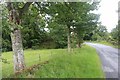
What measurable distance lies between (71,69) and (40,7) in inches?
180

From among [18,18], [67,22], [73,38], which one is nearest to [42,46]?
[73,38]

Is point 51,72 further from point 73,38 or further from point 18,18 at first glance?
point 73,38

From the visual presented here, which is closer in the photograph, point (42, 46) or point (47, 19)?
point (47, 19)

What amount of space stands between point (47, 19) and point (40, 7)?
148cm

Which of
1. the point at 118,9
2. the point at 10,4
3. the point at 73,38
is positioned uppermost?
the point at 118,9

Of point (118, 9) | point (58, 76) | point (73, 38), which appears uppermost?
point (118, 9)

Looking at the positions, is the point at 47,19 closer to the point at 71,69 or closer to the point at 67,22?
the point at 71,69

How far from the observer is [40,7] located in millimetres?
15133

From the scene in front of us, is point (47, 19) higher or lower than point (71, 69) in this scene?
higher

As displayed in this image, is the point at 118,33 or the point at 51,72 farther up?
the point at 118,33

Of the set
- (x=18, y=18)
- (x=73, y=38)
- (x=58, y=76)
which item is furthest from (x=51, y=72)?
(x=73, y=38)

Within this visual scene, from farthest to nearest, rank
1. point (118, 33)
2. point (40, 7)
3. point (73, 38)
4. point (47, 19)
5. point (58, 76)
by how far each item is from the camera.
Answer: point (118, 33) → point (73, 38) → point (47, 19) → point (40, 7) → point (58, 76)

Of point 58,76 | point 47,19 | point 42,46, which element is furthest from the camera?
point 42,46

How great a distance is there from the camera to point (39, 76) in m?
12.0
